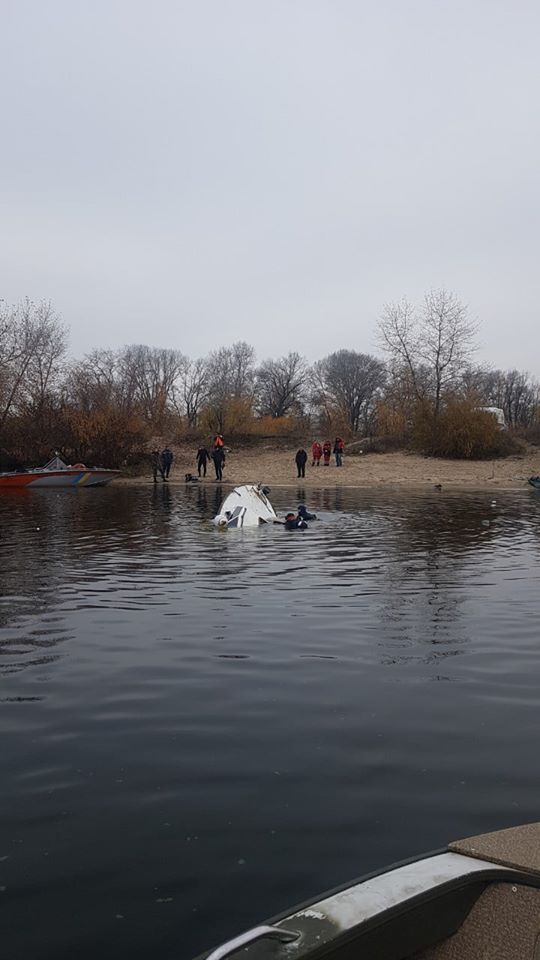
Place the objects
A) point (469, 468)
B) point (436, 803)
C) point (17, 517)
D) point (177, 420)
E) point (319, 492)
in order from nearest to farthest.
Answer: point (436, 803) → point (17, 517) → point (319, 492) → point (469, 468) → point (177, 420)

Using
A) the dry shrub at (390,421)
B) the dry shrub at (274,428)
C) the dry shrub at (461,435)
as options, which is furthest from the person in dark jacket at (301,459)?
the dry shrub at (274,428)

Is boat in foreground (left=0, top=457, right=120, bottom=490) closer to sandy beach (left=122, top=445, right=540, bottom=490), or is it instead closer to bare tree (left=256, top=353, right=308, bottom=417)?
sandy beach (left=122, top=445, right=540, bottom=490)

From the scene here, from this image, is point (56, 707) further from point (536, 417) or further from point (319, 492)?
point (536, 417)

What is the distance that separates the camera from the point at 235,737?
18.4 feet

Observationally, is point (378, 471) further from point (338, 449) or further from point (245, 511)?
point (245, 511)

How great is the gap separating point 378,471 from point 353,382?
2133 inches

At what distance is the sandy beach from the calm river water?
2822cm

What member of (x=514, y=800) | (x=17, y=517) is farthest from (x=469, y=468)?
(x=514, y=800)

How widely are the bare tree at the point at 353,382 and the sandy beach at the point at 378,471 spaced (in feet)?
135

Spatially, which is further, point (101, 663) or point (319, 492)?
point (319, 492)

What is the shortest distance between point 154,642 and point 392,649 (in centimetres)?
256

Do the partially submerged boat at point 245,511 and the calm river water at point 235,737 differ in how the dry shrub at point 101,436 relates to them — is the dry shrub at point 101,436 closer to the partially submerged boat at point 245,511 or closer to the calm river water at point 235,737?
the partially submerged boat at point 245,511

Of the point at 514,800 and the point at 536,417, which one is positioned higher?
the point at 536,417

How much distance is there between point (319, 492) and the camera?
112 ft
